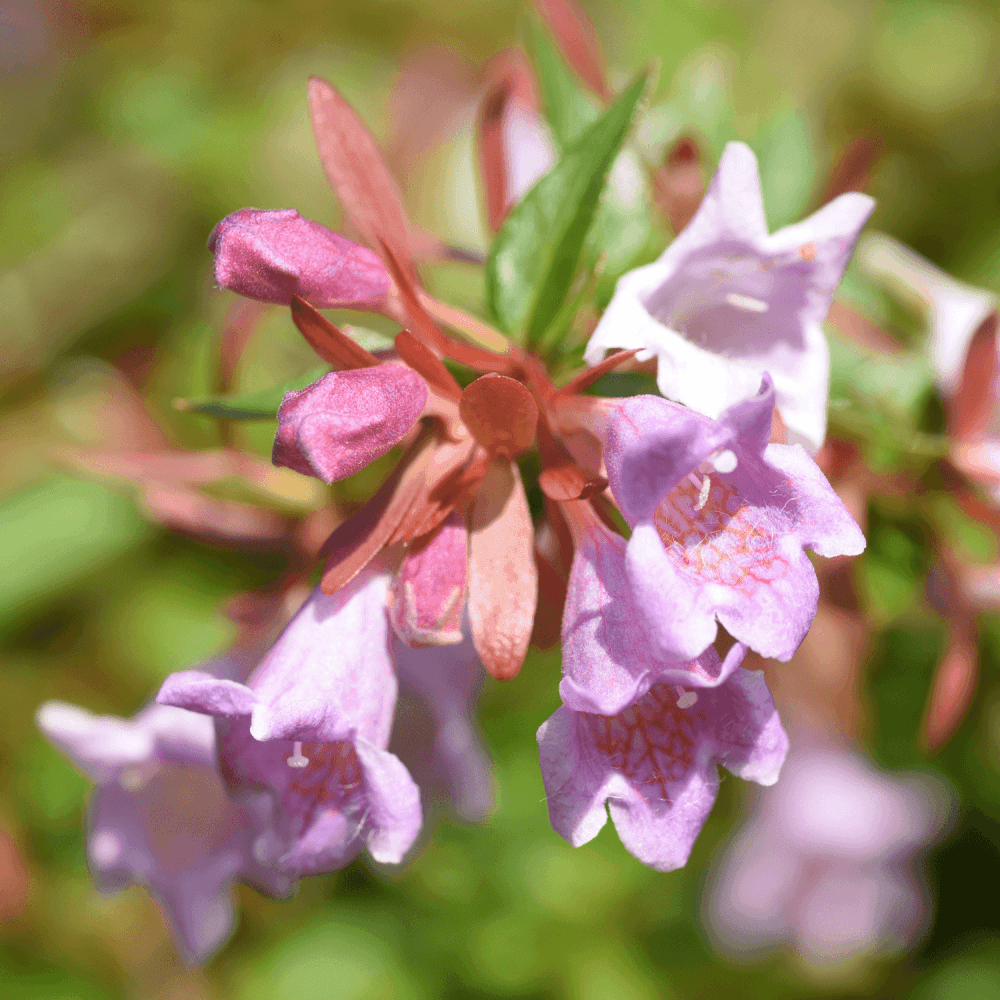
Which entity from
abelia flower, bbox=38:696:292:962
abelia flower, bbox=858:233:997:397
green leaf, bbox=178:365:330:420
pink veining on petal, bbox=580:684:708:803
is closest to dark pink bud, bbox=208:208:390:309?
green leaf, bbox=178:365:330:420

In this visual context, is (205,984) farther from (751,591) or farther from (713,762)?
(751,591)

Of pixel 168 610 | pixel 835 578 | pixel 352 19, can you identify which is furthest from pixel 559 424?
pixel 352 19

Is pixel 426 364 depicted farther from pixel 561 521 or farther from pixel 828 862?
pixel 828 862

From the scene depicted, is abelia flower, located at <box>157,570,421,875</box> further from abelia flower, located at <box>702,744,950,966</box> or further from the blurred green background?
abelia flower, located at <box>702,744,950,966</box>

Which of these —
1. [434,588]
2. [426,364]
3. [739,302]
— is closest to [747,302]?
[739,302]

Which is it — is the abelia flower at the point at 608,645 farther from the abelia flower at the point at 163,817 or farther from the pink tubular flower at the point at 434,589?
the abelia flower at the point at 163,817
